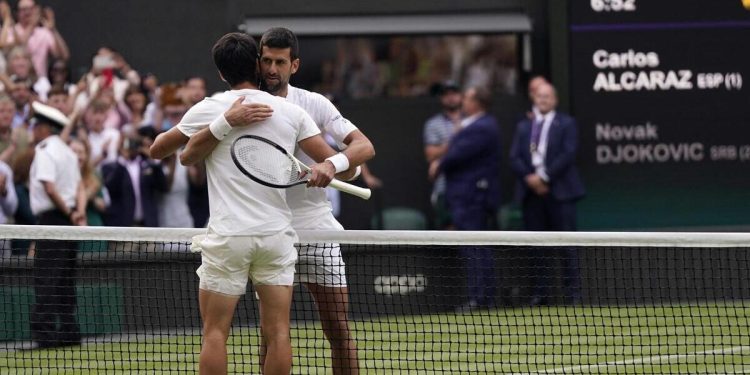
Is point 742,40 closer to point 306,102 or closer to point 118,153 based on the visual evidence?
point 118,153

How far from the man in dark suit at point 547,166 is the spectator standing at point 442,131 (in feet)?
1.86

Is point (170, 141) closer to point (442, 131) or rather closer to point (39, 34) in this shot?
point (442, 131)

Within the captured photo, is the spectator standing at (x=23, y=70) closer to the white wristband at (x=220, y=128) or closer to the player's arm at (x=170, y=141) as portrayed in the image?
the player's arm at (x=170, y=141)

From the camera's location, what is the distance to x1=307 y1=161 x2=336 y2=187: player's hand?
6773 millimetres

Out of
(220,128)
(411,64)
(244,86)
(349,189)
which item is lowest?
(349,189)

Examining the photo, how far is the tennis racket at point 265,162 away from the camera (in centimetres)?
666

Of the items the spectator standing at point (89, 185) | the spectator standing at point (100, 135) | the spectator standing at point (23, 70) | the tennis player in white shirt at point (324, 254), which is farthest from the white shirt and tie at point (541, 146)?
the tennis player in white shirt at point (324, 254)

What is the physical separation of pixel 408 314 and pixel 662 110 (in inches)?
111

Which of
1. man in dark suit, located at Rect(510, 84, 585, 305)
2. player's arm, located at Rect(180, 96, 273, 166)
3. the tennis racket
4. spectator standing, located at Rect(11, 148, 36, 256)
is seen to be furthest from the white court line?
spectator standing, located at Rect(11, 148, 36, 256)

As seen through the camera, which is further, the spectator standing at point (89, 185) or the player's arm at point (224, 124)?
the spectator standing at point (89, 185)

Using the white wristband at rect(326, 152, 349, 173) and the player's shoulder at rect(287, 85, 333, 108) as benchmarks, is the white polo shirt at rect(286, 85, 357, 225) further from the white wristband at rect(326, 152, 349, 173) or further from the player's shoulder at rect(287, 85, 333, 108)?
the white wristband at rect(326, 152, 349, 173)

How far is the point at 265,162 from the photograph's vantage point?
264 inches

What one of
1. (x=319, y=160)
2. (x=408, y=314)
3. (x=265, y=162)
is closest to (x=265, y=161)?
(x=265, y=162)

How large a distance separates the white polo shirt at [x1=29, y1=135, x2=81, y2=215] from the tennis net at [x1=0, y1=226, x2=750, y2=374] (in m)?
0.43
